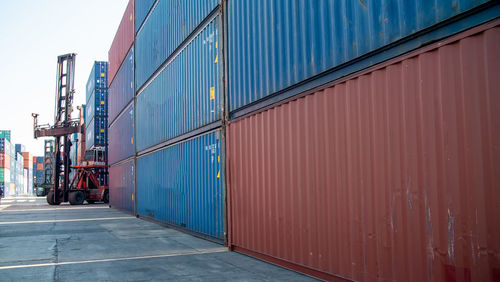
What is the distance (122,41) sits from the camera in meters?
22.5

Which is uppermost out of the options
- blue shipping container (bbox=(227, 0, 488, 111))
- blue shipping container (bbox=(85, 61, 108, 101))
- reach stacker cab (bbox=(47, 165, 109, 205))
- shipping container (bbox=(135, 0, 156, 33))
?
blue shipping container (bbox=(85, 61, 108, 101))

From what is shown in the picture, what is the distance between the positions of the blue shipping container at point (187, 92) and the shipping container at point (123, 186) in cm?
407

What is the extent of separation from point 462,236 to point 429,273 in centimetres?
59

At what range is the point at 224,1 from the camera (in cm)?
950

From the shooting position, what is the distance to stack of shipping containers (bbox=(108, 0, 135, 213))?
20.1 meters

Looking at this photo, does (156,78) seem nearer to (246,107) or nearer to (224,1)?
(224,1)

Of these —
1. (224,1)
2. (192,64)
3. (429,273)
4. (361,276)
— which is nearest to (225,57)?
(224,1)

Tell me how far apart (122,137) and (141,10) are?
288 inches

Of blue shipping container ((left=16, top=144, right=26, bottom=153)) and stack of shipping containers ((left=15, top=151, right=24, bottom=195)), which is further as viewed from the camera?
blue shipping container ((left=16, top=144, right=26, bottom=153))

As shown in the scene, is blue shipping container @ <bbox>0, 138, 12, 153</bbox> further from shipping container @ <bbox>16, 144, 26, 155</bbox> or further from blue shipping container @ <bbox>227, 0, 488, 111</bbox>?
blue shipping container @ <bbox>227, 0, 488, 111</bbox>

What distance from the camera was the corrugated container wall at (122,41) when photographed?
2025cm

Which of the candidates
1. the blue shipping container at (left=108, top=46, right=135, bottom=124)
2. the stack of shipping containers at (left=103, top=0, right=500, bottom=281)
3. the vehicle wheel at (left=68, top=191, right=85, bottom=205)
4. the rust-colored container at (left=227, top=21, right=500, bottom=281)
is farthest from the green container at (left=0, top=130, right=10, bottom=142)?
the rust-colored container at (left=227, top=21, right=500, bottom=281)

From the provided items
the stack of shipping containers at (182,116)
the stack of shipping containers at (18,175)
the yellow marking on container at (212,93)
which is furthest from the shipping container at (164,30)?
the stack of shipping containers at (18,175)

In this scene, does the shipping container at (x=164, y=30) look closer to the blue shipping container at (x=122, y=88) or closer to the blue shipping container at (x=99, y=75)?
the blue shipping container at (x=122, y=88)
